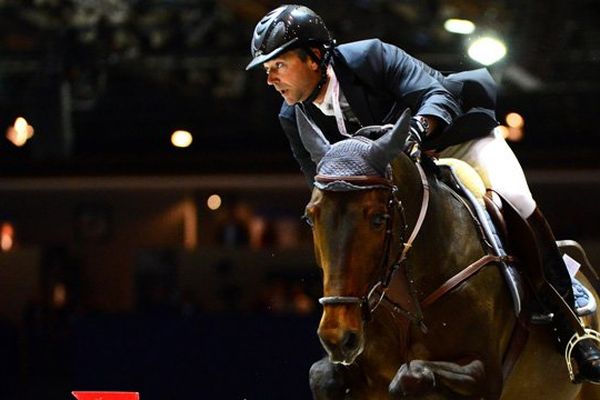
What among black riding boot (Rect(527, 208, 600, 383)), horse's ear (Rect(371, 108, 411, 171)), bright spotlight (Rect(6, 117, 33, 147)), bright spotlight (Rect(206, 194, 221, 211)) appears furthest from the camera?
bright spotlight (Rect(206, 194, 221, 211))

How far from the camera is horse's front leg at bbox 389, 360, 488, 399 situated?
2.61 meters

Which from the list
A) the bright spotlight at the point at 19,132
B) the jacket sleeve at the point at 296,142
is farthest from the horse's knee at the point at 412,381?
the bright spotlight at the point at 19,132

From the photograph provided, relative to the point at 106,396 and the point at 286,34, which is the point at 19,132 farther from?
the point at 286,34

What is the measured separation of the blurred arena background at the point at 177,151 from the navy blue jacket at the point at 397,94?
2.83 metres

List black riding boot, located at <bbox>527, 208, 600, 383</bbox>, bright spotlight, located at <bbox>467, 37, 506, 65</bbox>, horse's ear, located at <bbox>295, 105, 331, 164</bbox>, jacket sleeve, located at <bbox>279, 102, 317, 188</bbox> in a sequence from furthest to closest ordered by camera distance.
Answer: bright spotlight, located at <bbox>467, 37, 506, 65</bbox> → jacket sleeve, located at <bbox>279, 102, 317, 188</bbox> → black riding boot, located at <bbox>527, 208, 600, 383</bbox> → horse's ear, located at <bbox>295, 105, 331, 164</bbox>

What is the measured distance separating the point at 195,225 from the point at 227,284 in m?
0.54

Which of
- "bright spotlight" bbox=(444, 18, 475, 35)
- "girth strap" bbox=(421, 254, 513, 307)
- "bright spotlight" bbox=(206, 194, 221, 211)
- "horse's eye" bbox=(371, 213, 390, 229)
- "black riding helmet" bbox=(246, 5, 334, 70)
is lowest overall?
"girth strap" bbox=(421, 254, 513, 307)

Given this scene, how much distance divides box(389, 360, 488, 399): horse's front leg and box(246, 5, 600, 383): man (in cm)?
49

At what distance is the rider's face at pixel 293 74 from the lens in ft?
9.98

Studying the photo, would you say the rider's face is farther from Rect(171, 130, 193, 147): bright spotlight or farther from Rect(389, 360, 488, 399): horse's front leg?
Rect(171, 130, 193, 147): bright spotlight

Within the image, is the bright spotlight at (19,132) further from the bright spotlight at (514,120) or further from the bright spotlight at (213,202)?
the bright spotlight at (514,120)

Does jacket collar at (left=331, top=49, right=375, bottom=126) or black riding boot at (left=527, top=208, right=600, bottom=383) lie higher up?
jacket collar at (left=331, top=49, right=375, bottom=126)

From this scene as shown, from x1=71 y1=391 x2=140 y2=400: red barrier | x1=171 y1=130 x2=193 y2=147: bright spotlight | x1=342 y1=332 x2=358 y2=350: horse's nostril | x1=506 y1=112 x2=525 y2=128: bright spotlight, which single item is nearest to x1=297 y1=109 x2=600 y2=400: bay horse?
x1=342 y1=332 x2=358 y2=350: horse's nostril

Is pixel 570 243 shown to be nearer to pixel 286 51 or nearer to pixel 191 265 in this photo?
pixel 286 51
